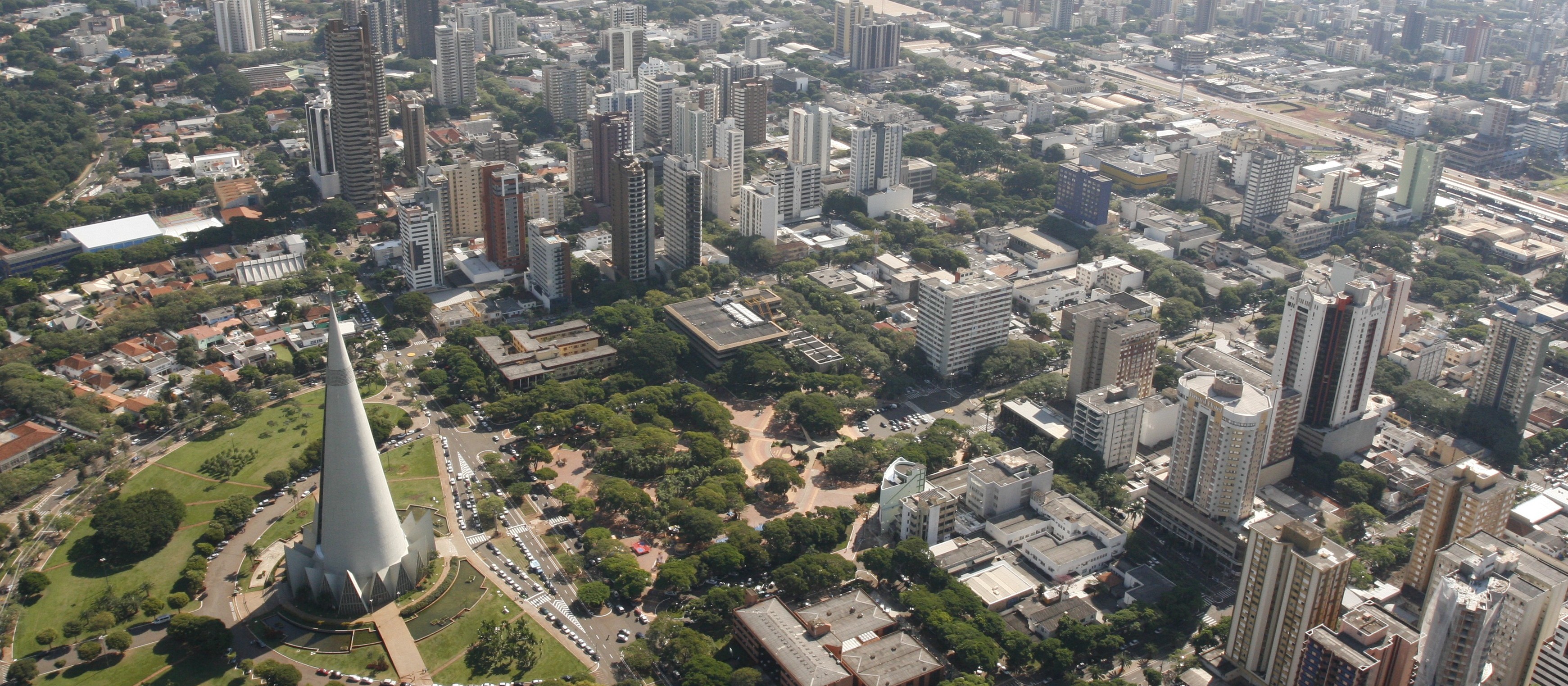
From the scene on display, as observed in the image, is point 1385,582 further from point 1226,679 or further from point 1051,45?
point 1051,45

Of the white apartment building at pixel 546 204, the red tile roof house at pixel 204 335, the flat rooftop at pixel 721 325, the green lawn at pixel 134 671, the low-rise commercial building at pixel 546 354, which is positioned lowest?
the green lawn at pixel 134 671

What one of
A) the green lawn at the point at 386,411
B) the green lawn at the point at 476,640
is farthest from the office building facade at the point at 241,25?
→ the green lawn at the point at 476,640

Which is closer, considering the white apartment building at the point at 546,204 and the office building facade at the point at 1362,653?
the office building facade at the point at 1362,653

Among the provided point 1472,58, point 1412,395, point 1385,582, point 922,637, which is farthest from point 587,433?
point 1472,58

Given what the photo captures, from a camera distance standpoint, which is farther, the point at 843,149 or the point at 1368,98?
the point at 1368,98

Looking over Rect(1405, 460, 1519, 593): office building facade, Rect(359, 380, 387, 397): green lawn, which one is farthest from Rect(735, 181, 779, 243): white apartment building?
Rect(1405, 460, 1519, 593): office building facade

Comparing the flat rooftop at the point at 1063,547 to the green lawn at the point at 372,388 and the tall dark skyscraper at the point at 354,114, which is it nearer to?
the green lawn at the point at 372,388

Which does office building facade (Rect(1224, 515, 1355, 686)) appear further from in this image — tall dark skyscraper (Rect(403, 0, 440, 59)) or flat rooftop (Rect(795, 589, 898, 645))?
tall dark skyscraper (Rect(403, 0, 440, 59))
